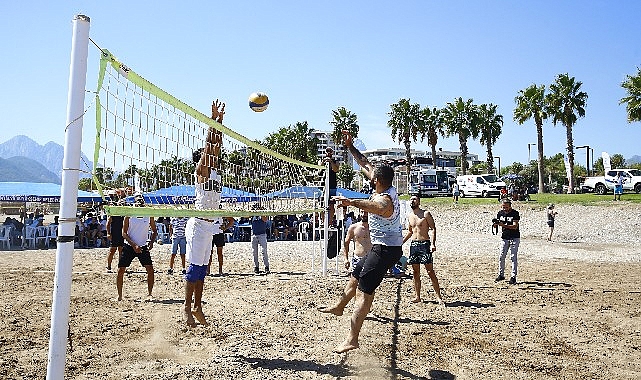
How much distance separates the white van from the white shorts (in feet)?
110

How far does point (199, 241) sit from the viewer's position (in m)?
5.70

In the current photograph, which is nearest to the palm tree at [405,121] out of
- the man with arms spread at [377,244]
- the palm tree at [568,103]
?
the palm tree at [568,103]

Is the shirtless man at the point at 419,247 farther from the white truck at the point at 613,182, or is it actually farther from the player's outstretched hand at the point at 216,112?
the white truck at the point at 613,182

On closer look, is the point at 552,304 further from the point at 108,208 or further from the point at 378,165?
the point at 108,208

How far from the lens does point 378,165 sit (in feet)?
18.9

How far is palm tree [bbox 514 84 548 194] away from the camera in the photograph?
40.5m

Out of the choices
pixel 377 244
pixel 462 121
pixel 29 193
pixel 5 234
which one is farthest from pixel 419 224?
pixel 462 121

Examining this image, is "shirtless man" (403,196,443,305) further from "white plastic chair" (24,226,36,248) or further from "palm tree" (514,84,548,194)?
"palm tree" (514,84,548,194)

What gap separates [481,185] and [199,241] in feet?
115

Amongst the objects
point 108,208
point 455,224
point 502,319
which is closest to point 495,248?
point 455,224

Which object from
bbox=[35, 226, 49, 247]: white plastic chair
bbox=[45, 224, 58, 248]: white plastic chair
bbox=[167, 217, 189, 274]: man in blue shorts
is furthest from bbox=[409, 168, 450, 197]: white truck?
bbox=[167, 217, 189, 274]: man in blue shorts

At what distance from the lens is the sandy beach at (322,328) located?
4957mm

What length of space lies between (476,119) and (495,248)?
36043mm

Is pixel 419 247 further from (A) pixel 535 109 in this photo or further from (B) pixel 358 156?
(A) pixel 535 109
